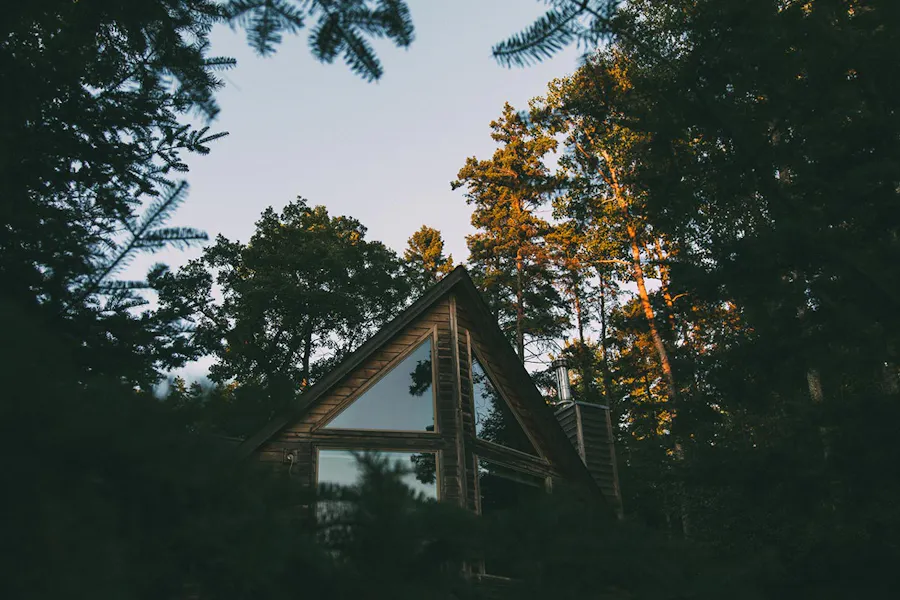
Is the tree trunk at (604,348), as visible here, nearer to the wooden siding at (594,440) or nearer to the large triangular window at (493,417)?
the wooden siding at (594,440)

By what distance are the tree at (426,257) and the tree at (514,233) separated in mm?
4098

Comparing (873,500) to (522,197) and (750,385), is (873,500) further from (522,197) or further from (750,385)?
(522,197)

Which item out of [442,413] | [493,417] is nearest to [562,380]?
[493,417]

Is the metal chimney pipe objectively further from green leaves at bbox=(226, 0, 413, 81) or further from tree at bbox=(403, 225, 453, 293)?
tree at bbox=(403, 225, 453, 293)

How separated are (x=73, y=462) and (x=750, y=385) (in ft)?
17.5

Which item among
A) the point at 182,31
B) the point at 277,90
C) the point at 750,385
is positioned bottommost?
the point at 750,385

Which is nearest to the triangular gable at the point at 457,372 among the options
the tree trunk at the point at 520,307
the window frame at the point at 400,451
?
the window frame at the point at 400,451

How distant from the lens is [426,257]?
3656 centimetres

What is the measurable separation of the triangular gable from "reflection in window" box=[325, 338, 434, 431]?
0.06 meters

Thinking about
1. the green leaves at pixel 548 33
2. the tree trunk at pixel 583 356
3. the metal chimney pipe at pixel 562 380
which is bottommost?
the green leaves at pixel 548 33

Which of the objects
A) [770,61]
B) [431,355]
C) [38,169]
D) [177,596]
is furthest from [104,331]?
[431,355]

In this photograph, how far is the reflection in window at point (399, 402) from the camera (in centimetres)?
1120

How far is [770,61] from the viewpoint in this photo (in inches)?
201

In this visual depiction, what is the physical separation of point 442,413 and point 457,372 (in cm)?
77
